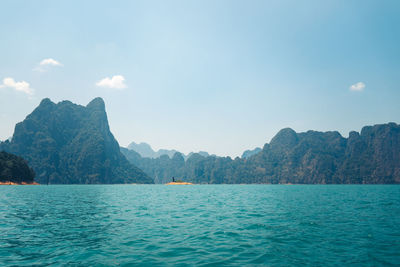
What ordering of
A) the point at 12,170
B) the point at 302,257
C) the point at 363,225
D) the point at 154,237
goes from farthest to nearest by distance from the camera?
1. the point at 12,170
2. the point at 363,225
3. the point at 154,237
4. the point at 302,257

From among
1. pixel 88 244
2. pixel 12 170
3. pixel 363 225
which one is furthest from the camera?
pixel 12 170

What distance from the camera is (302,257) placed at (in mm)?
13164

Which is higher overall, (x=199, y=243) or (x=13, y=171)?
(x=13, y=171)

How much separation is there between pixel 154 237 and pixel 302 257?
9966mm

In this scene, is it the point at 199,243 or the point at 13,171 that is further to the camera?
the point at 13,171

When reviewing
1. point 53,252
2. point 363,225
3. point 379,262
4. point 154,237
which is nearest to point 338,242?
point 379,262

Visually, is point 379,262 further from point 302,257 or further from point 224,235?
point 224,235

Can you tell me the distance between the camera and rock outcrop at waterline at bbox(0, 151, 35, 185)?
507 ft

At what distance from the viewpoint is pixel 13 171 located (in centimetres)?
16250

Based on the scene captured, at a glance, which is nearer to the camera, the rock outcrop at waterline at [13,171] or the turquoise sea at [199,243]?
the turquoise sea at [199,243]

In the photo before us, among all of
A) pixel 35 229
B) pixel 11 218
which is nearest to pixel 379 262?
pixel 35 229

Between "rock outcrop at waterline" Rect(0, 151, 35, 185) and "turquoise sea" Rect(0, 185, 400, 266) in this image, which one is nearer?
"turquoise sea" Rect(0, 185, 400, 266)

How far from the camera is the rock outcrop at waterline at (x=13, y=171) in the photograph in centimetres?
15462

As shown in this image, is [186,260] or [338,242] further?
[338,242]
